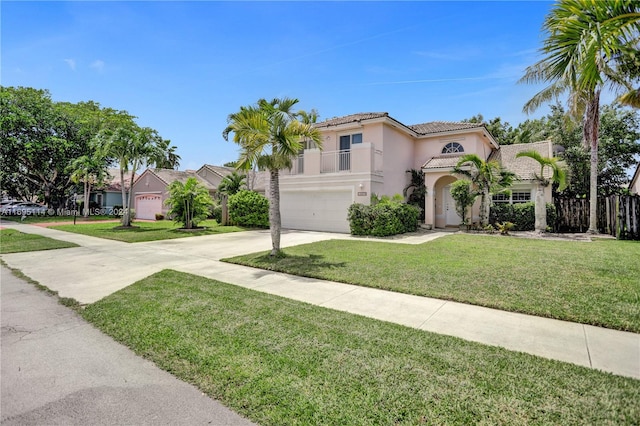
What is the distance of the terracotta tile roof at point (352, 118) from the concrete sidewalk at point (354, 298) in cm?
1005

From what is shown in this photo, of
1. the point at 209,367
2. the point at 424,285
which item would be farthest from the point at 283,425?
the point at 424,285

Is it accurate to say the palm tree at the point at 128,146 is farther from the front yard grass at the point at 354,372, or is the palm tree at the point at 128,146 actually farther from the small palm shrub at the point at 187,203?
the front yard grass at the point at 354,372

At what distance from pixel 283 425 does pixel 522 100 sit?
798 inches

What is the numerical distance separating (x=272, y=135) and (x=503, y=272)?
6915 millimetres

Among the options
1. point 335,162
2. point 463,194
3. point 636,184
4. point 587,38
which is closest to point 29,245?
point 335,162

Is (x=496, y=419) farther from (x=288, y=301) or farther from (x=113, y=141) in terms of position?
(x=113, y=141)

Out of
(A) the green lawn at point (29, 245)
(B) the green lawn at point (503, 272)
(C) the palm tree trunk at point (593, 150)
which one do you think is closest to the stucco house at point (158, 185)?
(A) the green lawn at point (29, 245)

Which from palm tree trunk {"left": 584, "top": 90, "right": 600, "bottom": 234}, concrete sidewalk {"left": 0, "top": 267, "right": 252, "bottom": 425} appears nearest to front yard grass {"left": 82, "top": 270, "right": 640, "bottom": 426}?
concrete sidewalk {"left": 0, "top": 267, "right": 252, "bottom": 425}

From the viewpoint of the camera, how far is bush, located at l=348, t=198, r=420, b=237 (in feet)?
47.9

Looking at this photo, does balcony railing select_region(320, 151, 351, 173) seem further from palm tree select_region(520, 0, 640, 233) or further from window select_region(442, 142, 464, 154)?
palm tree select_region(520, 0, 640, 233)

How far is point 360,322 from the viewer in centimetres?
445

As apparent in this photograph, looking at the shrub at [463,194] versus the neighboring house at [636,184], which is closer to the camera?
the shrub at [463,194]

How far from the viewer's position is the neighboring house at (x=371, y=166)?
16.8 m

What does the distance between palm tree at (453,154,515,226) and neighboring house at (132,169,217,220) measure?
76.6 ft
